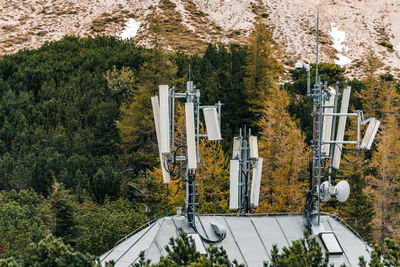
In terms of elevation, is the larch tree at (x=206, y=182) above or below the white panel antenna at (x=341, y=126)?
below

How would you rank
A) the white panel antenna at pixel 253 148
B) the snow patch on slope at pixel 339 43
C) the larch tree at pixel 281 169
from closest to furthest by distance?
1. the white panel antenna at pixel 253 148
2. the larch tree at pixel 281 169
3. the snow patch on slope at pixel 339 43

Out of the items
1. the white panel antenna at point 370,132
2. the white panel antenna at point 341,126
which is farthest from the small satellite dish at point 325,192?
the white panel antenna at point 370,132

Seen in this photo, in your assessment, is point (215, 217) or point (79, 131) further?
point (79, 131)

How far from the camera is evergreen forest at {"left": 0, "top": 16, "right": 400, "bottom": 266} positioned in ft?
79.0

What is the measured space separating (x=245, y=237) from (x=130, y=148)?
24.3 m

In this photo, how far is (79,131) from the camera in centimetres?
3884

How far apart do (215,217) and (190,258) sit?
13.6 feet

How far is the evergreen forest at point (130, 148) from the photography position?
24.1 metres

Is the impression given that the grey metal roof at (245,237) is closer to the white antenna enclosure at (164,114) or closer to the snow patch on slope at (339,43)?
the white antenna enclosure at (164,114)

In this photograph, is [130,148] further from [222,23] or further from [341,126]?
[222,23]

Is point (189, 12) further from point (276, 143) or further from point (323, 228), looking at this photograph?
point (323, 228)

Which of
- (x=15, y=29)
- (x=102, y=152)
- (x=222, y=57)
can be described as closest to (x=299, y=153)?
(x=102, y=152)

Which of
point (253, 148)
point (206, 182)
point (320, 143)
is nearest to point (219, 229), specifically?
point (253, 148)

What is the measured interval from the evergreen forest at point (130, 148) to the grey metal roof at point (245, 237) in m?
0.69
